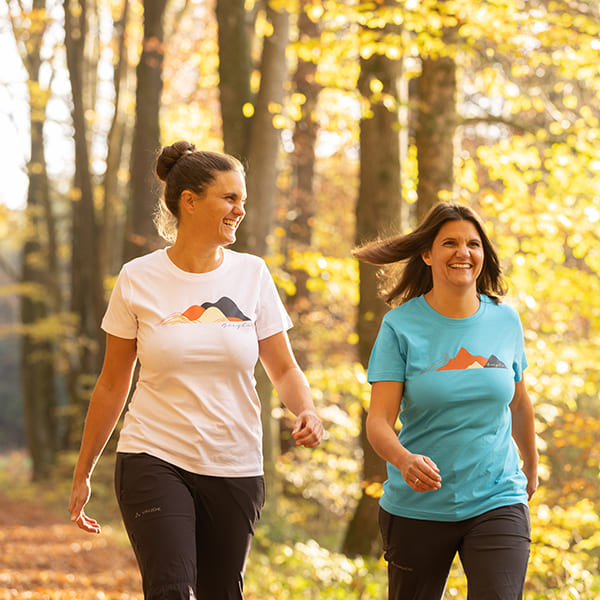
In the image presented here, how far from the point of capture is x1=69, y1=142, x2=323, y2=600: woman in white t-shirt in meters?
3.77

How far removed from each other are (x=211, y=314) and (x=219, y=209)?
470mm

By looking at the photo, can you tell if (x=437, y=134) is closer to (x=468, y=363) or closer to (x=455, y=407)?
(x=468, y=363)

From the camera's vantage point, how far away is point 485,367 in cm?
386

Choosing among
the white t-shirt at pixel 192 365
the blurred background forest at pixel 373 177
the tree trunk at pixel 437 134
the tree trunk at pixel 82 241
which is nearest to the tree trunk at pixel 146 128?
the blurred background forest at pixel 373 177

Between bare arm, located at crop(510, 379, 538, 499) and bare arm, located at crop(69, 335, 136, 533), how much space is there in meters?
Answer: 1.75

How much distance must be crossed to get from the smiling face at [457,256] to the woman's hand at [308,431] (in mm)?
858

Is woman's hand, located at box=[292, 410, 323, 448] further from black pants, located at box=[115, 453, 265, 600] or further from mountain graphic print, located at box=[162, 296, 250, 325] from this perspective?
mountain graphic print, located at box=[162, 296, 250, 325]

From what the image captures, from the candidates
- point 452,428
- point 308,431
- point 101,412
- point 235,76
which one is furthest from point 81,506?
point 235,76

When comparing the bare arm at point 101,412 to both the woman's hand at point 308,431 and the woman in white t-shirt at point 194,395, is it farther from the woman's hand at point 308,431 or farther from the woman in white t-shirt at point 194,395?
the woman's hand at point 308,431

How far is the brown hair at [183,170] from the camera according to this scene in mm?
4082

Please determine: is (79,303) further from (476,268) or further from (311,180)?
(476,268)

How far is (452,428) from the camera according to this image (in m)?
3.80

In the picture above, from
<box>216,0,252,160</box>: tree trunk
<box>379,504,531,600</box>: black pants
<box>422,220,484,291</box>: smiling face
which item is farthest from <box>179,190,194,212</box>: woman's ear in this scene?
<box>216,0,252,160</box>: tree trunk

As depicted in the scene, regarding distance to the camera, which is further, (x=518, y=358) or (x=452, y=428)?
(x=518, y=358)
